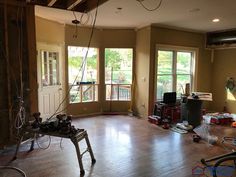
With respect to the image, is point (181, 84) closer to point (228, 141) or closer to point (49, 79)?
point (228, 141)

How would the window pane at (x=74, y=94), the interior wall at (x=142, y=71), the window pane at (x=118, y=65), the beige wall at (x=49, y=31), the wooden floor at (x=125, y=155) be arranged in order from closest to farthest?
the wooden floor at (x=125, y=155) < the beige wall at (x=49, y=31) < the interior wall at (x=142, y=71) < the window pane at (x=74, y=94) < the window pane at (x=118, y=65)

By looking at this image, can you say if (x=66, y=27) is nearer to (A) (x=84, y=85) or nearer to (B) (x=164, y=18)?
(A) (x=84, y=85)

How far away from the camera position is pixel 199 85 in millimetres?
7234

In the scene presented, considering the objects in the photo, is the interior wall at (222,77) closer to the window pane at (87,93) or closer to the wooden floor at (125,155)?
the wooden floor at (125,155)

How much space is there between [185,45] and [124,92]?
2.44 m

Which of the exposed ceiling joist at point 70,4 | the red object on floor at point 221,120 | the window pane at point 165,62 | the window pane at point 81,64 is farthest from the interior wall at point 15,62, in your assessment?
the red object on floor at point 221,120

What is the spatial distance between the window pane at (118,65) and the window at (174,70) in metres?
0.99

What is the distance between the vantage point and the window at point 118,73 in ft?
22.1

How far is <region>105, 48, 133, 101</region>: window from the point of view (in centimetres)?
675

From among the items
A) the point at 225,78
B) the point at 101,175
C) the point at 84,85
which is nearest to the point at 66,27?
the point at 84,85

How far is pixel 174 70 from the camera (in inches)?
263

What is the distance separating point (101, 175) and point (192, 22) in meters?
4.61

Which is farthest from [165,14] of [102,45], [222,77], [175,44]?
[222,77]

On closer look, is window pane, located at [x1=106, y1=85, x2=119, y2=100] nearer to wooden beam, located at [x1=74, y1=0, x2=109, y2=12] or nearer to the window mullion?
the window mullion
